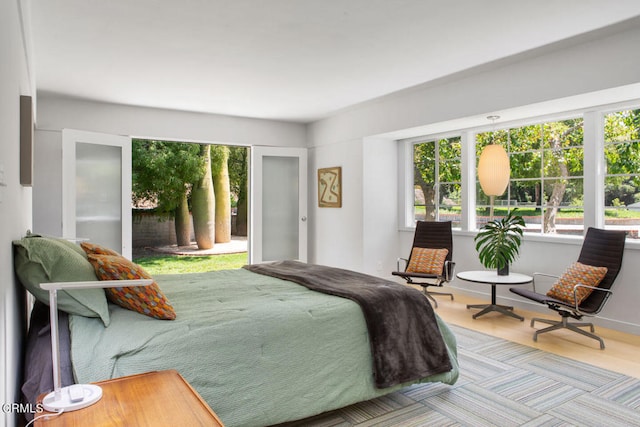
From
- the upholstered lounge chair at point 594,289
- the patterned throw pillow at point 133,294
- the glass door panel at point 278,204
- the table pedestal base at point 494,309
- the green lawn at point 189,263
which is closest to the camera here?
the patterned throw pillow at point 133,294

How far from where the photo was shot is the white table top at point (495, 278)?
4.41 meters

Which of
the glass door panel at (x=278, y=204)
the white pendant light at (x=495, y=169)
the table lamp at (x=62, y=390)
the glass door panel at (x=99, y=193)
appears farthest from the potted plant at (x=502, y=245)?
the glass door panel at (x=99, y=193)

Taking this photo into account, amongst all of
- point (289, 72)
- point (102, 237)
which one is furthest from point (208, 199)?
point (289, 72)

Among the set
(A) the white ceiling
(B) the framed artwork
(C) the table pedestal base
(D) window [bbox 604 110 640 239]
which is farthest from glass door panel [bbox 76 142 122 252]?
(D) window [bbox 604 110 640 239]

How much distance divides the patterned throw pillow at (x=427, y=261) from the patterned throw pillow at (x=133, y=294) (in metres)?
3.68

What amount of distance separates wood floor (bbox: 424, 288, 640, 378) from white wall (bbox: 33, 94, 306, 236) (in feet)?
12.5

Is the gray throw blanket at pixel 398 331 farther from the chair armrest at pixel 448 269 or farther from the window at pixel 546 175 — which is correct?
the window at pixel 546 175

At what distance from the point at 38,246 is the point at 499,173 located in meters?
4.30

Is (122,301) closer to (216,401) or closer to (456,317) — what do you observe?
(216,401)

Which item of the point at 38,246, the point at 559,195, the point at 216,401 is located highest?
the point at 559,195

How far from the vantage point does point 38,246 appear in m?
2.05

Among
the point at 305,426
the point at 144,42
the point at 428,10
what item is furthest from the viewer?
the point at 144,42

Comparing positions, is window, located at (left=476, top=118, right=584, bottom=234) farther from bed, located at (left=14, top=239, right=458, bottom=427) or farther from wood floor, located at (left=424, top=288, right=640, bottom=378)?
bed, located at (left=14, top=239, right=458, bottom=427)

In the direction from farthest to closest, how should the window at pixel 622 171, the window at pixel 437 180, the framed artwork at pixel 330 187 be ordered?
the framed artwork at pixel 330 187 < the window at pixel 437 180 < the window at pixel 622 171
